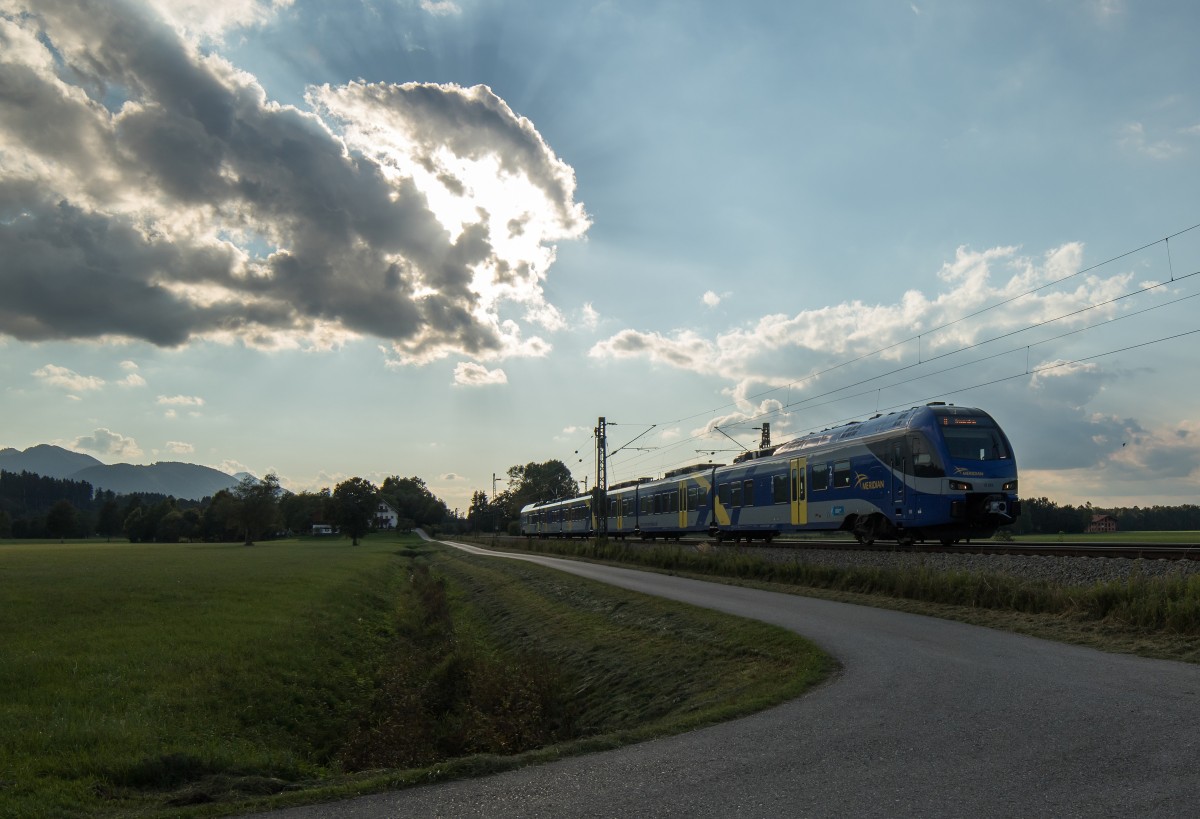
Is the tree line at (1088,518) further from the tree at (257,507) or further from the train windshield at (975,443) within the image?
the tree at (257,507)

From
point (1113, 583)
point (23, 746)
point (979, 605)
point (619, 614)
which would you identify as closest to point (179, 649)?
point (23, 746)

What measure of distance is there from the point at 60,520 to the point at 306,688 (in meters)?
158

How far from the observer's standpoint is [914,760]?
6.60 meters

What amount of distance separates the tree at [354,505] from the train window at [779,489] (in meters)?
69.5

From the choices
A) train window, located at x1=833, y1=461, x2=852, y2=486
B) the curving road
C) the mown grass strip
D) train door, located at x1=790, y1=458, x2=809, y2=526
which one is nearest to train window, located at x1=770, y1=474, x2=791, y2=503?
train door, located at x1=790, y1=458, x2=809, y2=526

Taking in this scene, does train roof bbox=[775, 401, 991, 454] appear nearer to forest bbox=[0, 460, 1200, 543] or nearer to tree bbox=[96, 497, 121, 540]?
forest bbox=[0, 460, 1200, 543]

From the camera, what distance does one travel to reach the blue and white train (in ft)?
81.0

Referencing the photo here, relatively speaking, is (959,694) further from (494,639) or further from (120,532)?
(120,532)

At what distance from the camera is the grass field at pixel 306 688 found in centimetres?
Answer: 837

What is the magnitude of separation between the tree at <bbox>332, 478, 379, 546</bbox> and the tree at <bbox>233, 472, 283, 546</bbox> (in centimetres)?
650

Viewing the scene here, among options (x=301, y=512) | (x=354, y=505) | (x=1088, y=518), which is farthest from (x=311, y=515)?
(x=1088, y=518)

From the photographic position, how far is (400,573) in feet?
171

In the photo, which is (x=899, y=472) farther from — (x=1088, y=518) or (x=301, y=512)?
(x=301, y=512)

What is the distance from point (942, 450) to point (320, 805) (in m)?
22.0
